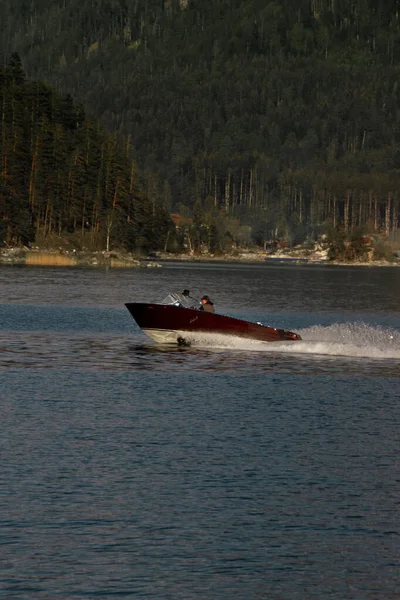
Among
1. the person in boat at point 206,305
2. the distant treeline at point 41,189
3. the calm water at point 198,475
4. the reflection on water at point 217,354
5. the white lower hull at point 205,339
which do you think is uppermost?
the distant treeline at point 41,189

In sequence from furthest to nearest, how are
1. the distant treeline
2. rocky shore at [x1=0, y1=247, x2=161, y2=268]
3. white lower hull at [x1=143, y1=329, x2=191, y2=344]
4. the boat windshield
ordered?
the distant treeline < rocky shore at [x1=0, y1=247, x2=161, y2=268] < white lower hull at [x1=143, y1=329, x2=191, y2=344] < the boat windshield

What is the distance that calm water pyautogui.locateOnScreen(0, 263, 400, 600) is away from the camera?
1553cm

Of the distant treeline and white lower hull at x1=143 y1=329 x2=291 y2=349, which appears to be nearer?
white lower hull at x1=143 y1=329 x2=291 y2=349

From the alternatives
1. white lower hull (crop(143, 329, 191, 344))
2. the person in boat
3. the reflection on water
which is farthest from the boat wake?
the person in boat

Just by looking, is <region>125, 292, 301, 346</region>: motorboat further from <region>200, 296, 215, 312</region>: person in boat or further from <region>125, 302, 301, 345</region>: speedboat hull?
<region>200, 296, 215, 312</region>: person in boat

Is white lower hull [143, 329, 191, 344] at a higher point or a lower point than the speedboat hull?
lower

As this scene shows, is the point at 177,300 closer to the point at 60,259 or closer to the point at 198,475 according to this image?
the point at 198,475

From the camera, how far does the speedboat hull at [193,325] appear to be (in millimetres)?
46312

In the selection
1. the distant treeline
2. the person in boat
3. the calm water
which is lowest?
the calm water

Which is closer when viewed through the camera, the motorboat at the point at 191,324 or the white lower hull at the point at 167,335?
the motorboat at the point at 191,324

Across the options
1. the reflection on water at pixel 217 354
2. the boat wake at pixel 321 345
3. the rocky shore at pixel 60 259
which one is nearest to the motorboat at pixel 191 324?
the boat wake at pixel 321 345

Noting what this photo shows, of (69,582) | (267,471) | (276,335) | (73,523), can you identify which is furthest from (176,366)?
(69,582)

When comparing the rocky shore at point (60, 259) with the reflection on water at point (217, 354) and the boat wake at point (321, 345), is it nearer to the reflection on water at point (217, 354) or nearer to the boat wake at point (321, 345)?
the reflection on water at point (217, 354)

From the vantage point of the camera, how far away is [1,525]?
17547 millimetres
